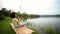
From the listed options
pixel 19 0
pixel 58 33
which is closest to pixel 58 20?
pixel 58 33

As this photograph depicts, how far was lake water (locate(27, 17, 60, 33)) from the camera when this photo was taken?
1.95 m

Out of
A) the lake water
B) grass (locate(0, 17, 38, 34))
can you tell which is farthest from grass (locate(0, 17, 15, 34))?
the lake water

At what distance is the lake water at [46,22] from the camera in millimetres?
1951

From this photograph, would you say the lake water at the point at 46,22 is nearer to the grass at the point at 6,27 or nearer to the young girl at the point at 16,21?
the young girl at the point at 16,21

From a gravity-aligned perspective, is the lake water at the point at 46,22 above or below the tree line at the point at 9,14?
below

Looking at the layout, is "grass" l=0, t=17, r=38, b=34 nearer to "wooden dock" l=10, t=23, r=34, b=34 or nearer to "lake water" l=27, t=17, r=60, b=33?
"wooden dock" l=10, t=23, r=34, b=34

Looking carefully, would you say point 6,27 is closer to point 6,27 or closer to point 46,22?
point 6,27

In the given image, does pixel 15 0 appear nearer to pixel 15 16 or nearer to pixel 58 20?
pixel 15 16

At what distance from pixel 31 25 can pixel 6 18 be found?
30 cm

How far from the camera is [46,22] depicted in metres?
2.01

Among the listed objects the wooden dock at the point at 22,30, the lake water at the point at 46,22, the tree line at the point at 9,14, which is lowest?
the wooden dock at the point at 22,30

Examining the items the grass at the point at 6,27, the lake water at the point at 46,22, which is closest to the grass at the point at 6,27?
the grass at the point at 6,27

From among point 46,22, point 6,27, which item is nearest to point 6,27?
point 6,27

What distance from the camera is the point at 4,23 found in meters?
1.82
